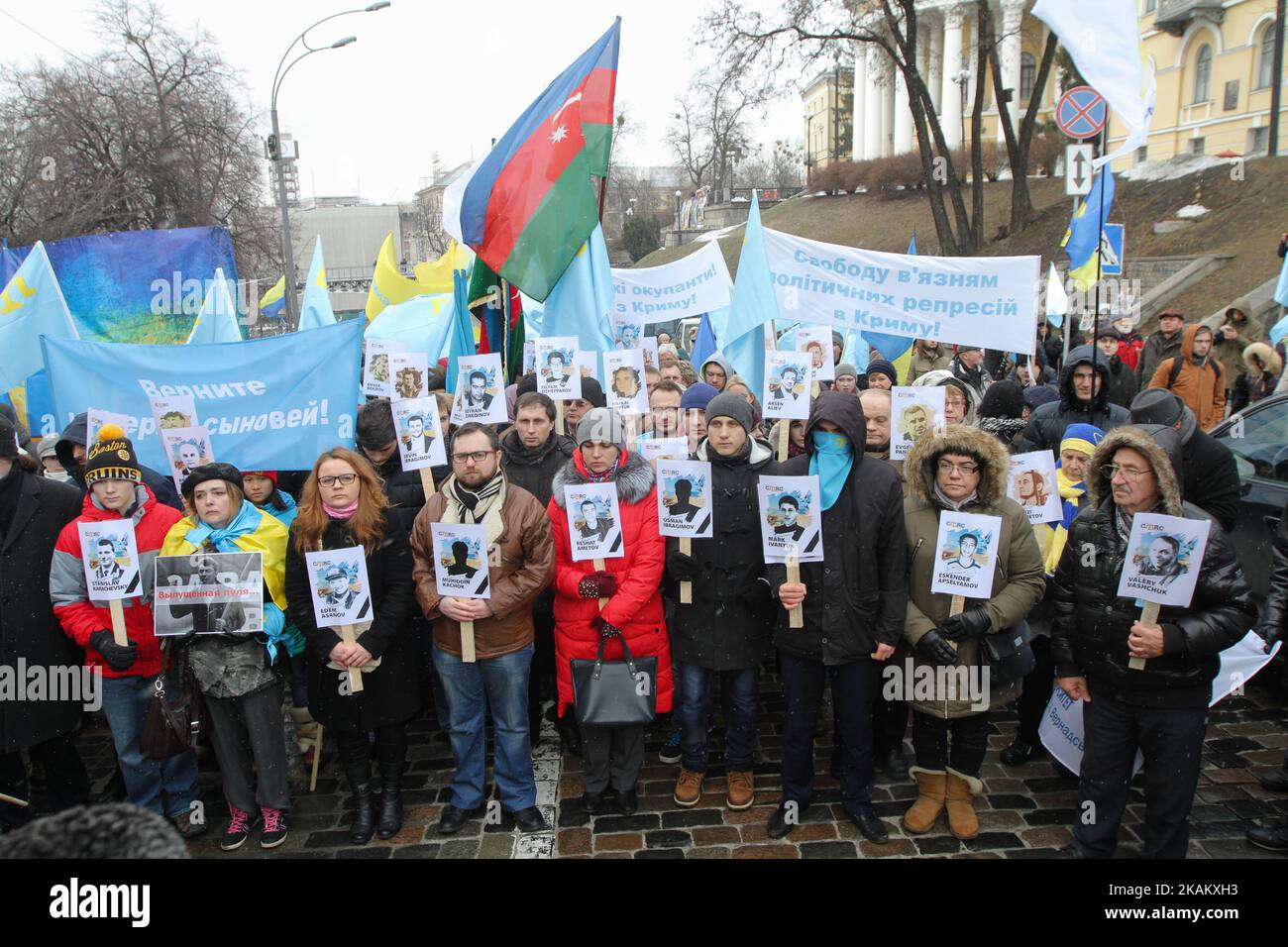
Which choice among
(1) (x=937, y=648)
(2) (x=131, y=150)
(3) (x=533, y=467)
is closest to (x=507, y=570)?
(3) (x=533, y=467)

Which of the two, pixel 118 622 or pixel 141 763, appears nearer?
pixel 118 622

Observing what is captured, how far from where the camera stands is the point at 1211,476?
475cm

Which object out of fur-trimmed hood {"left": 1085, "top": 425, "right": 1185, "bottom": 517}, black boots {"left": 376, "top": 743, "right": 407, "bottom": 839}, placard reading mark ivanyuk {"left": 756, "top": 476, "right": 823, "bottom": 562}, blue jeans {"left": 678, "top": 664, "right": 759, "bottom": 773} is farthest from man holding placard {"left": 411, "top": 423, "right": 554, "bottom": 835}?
fur-trimmed hood {"left": 1085, "top": 425, "right": 1185, "bottom": 517}

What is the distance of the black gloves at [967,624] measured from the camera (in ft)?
12.8

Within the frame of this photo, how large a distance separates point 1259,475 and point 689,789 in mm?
4320

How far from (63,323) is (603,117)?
4.52m

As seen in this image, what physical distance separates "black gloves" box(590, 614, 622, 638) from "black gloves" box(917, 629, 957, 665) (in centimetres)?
146

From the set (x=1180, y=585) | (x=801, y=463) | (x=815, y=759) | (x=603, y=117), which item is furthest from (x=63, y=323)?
(x=1180, y=585)

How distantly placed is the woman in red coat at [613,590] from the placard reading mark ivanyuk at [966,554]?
1.35 m

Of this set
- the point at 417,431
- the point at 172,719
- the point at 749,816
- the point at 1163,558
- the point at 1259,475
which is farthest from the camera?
the point at 1259,475

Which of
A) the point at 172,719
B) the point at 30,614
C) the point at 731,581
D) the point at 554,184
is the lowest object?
the point at 172,719

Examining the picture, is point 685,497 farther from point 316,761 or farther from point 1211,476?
point 1211,476

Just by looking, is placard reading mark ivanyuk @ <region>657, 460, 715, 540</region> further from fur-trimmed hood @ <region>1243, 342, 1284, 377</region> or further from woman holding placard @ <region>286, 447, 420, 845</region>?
fur-trimmed hood @ <region>1243, 342, 1284, 377</region>
